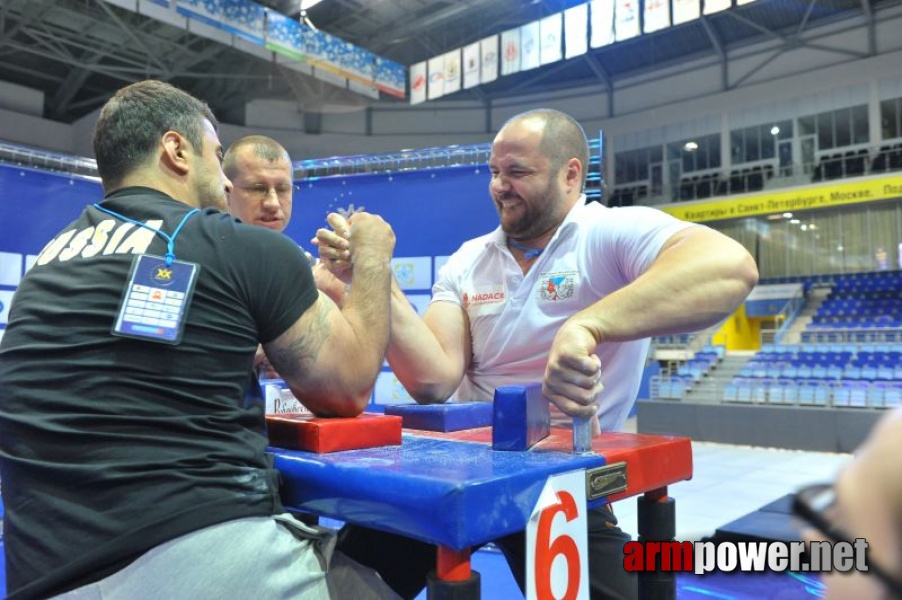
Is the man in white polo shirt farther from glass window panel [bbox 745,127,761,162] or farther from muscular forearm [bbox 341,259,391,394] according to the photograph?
glass window panel [bbox 745,127,761,162]

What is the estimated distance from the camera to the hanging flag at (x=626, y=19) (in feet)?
34.4

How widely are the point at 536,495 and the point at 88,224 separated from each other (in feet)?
2.63

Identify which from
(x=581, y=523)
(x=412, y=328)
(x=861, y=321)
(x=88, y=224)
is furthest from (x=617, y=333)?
(x=861, y=321)

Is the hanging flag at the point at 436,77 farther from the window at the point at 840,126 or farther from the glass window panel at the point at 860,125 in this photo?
the glass window panel at the point at 860,125

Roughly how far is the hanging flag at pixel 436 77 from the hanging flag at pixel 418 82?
4.7 inches

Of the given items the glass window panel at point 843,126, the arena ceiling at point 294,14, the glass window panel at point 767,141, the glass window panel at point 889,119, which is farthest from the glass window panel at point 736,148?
the glass window panel at point 889,119

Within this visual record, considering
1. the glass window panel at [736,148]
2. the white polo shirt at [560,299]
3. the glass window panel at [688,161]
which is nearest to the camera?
the white polo shirt at [560,299]

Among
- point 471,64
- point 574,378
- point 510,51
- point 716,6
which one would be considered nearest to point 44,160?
point 574,378

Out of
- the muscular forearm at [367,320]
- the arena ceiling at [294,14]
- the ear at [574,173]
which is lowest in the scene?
the muscular forearm at [367,320]

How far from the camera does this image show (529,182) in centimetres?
160

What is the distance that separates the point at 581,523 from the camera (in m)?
0.84

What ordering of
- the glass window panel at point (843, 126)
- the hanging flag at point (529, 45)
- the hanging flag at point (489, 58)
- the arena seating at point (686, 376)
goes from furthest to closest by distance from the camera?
the glass window panel at point (843, 126), the hanging flag at point (489, 58), the hanging flag at point (529, 45), the arena seating at point (686, 376)

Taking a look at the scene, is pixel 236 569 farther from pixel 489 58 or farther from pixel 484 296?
pixel 489 58

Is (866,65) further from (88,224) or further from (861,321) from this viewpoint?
(88,224)
